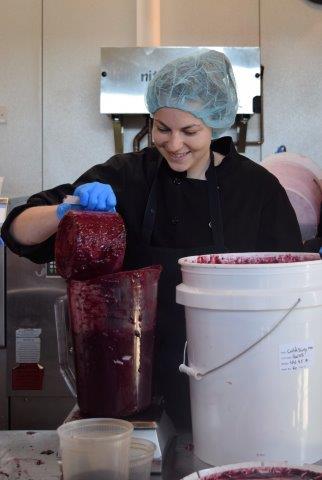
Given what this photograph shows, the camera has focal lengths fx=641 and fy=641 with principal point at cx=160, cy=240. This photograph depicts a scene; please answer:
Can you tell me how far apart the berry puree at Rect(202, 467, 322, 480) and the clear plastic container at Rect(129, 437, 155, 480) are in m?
0.19

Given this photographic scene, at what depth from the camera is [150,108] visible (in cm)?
184

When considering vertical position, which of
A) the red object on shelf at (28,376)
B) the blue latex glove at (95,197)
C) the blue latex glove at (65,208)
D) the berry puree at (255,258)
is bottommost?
the red object on shelf at (28,376)

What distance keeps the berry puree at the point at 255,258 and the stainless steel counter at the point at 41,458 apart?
0.38 m

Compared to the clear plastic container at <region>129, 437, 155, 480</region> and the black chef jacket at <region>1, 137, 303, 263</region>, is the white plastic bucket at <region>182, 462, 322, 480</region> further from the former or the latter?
the black chef jacket at <region>1, 137, 303, 263</region>

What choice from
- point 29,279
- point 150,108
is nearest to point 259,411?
point 150,108

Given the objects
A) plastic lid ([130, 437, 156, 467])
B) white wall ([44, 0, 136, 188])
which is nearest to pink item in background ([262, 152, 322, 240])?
white wall ([44, 0, 136, 188])

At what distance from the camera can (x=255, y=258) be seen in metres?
1.34

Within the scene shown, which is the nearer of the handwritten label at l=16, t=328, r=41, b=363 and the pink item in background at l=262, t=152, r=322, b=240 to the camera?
the pink item in background at l=262, t=152, r=322, b=240

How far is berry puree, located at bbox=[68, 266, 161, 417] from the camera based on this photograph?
117cm

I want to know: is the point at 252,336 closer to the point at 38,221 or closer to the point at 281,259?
the point at 281,259

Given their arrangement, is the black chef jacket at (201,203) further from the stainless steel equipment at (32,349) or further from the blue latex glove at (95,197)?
the stainless steel equipment at (32,349)

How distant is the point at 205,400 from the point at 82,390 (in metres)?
0.24

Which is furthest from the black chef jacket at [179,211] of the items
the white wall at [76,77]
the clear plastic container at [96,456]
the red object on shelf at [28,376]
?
the white wall at [76,77]

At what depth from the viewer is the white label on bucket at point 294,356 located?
3.57 feet
